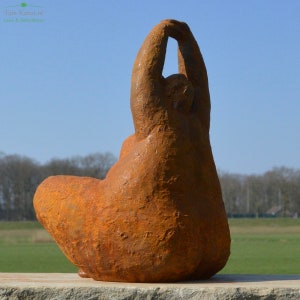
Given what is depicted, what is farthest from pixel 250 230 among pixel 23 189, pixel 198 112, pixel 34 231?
pixel 198 112

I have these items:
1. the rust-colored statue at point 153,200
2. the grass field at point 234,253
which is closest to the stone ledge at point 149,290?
the rust-colored statue at point 153,200

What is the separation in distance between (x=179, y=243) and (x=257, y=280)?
3.05 ft

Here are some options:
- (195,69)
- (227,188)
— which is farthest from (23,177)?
(195,69)

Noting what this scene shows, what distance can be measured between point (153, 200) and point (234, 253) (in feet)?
59.6

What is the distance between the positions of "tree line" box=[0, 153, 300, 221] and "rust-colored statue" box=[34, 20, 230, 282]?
4067 centimetres

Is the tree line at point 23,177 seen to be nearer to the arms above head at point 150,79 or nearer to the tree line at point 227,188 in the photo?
the tree line at point 227,188

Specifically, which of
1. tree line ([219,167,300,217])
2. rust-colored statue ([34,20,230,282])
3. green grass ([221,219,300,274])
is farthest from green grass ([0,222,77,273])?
tree line ([219,167,300,217])

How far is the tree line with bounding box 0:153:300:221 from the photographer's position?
53.2 metres

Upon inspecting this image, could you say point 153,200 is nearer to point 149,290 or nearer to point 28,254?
point 149,290

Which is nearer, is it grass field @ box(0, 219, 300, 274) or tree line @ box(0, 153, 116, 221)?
grass field @ box(0, 219, 300, 274)

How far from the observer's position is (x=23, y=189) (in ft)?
180

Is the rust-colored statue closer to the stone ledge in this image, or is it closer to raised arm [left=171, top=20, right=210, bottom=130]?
raised arm [left=171, top=20, right=210, bottom=130]

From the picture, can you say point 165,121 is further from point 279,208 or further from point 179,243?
point 279,208

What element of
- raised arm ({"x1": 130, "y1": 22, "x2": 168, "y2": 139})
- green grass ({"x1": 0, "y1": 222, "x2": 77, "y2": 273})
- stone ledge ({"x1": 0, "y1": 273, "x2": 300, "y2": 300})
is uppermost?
Answer: raised arm ({"x1": 130, "y1": 22, "x2": 168, "y2": 139})
